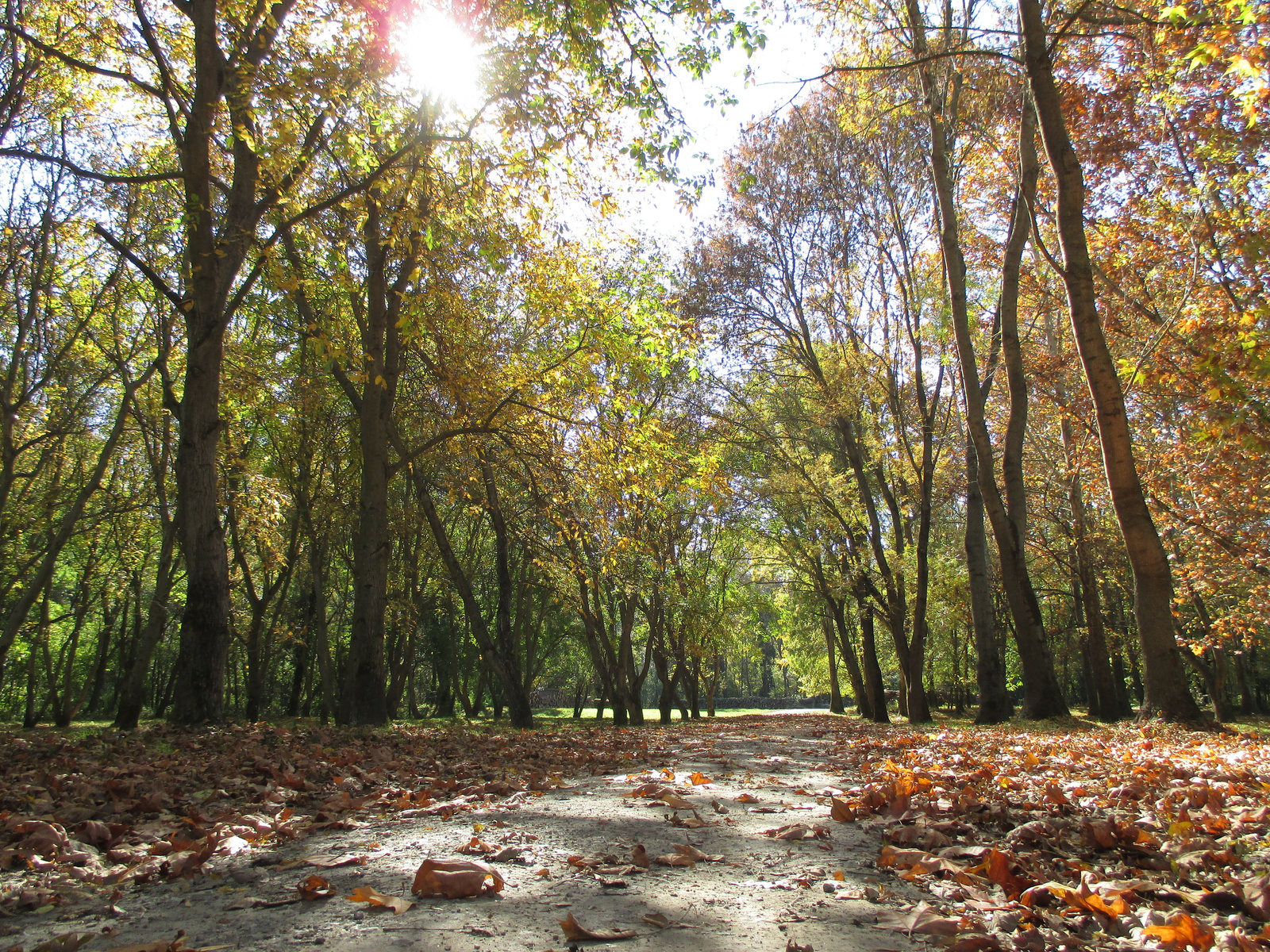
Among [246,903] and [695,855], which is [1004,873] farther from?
[246,903]

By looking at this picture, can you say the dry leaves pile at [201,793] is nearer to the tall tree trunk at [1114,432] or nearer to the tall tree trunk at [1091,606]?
the tall tree trunk at [1114,432]

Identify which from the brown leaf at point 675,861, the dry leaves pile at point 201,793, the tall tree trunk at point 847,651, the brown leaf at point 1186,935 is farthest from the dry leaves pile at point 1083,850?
the tall tree trunk at point 847,651

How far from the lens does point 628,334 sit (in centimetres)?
911

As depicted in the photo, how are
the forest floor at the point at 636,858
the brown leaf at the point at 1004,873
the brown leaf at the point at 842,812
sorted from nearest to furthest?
1. the forest floor at the point at 636,858
2. the brown leaf at the point at 1004,873
3. the brown leaf at the point at 842,812

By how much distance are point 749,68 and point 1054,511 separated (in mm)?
20523

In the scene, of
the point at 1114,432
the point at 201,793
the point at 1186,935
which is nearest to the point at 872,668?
the point at 1114,432

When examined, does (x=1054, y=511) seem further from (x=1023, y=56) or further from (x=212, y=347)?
(x=212, y=347)

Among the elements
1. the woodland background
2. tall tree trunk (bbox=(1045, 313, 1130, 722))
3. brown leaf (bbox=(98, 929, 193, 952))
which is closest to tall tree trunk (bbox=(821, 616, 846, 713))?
A: the woodland background

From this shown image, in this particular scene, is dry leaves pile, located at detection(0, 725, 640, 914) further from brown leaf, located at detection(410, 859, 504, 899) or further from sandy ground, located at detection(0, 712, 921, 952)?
brown leaf, located at detection(410, 859, 504, 899)

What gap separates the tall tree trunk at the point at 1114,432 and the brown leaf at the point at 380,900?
7.73 metres

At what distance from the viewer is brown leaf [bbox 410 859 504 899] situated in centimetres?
219

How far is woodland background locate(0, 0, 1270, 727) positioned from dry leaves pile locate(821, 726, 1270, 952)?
2.67m

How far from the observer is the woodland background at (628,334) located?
24.1 ft

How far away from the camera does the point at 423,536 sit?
81.6ft
